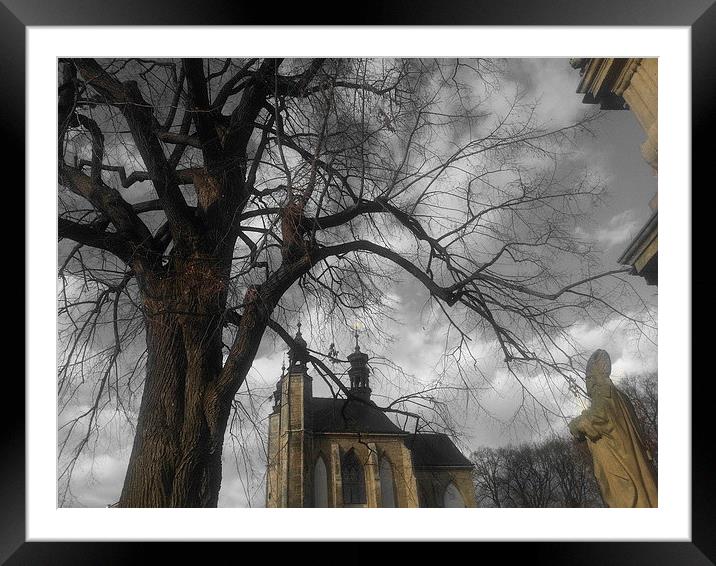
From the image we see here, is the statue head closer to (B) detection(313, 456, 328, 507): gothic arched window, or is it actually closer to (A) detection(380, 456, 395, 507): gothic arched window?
(A) detection(380, 456, 395, 507): gothic arched window

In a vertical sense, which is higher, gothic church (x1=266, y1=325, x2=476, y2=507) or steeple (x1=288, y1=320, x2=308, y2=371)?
steeple (x1=288, y1=320, x2=308, y2=371)

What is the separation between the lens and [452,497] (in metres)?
2.42

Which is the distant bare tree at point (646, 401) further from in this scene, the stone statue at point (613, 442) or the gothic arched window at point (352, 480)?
the gothic arched window at point (352, 480)

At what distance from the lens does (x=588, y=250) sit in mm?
2529

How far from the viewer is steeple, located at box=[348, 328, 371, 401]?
2535mm

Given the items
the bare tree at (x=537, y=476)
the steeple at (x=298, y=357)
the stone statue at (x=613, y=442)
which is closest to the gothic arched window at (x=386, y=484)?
the bare tree at (x=537, y=476)

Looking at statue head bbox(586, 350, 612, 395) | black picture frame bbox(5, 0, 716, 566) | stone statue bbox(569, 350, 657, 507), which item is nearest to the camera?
black picture frame bbox(5, 0, 716, 566)

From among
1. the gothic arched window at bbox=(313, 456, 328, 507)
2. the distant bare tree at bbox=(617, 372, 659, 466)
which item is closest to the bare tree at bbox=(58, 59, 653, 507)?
the distant bare tree at bbox=(617, 372, 659, 466)

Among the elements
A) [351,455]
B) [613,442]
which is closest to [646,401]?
[613,442]

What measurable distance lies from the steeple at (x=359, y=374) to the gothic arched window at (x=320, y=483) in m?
0.32
